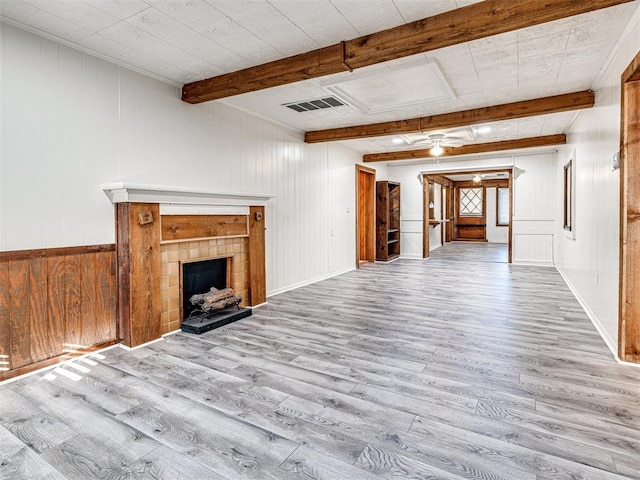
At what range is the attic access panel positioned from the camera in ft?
11.7

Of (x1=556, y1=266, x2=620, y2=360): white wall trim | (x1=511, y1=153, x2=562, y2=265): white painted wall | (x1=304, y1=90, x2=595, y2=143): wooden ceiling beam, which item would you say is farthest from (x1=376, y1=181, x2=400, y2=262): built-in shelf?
(x1=556, y1=266, x2=620, y2=360): white wall trim

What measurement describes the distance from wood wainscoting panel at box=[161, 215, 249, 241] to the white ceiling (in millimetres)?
1445

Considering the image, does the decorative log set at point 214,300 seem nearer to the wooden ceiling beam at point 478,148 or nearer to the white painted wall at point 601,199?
the white painted wall at point 601,199

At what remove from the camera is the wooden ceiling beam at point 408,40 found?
230 cm

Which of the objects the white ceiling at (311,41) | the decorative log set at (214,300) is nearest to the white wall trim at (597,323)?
the white ceiling at (311,41)

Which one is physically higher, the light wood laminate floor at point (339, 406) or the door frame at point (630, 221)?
the door frame at point (630, 221)

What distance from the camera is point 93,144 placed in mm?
3135

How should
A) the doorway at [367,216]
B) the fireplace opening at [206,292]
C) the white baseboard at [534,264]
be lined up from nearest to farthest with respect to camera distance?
the fireplace opening at [206,292] < the white baseboard at [534,264] < the doorway at [367,216]

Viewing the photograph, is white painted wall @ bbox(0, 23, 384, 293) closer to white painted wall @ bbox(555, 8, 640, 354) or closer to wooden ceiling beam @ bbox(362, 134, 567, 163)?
wooden ceiling beam @ bbox(362, 134, 567, 163)

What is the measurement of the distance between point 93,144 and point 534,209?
341 inches

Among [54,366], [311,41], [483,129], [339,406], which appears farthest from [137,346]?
[483,129]

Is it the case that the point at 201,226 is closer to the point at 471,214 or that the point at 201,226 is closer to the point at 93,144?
the point at 93,144

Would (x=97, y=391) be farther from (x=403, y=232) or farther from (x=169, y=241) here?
(x=403, y=232)

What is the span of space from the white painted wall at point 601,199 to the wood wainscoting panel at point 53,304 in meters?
4.40
